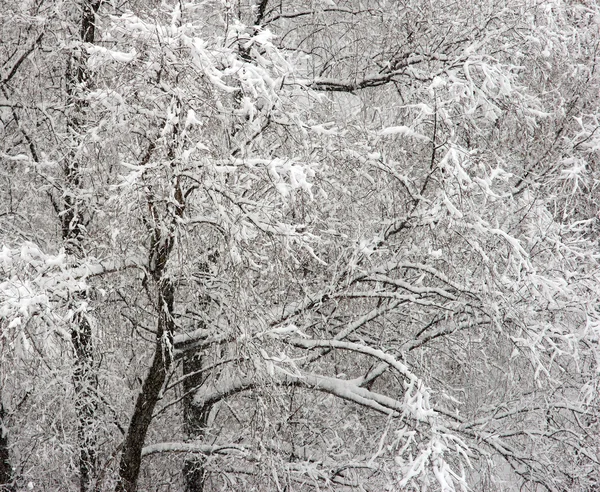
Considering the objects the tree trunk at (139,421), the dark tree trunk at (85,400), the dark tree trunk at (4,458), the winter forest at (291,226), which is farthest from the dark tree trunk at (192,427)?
the dark tree trunk at (4,458)

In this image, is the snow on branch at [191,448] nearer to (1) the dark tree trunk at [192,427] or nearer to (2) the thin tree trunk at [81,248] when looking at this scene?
(1) the dark tree trunk at [192,427]

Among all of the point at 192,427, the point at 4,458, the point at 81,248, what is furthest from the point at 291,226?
the point at 4,458

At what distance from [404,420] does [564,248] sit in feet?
7.02

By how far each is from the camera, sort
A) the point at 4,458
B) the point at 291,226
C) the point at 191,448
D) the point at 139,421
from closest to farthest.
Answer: the point at 291,226
the point at 139,421
the point at 191,448
the point at 4,458

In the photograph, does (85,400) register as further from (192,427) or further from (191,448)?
(192,427)

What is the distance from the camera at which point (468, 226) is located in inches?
177

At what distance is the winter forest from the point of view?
3.73m

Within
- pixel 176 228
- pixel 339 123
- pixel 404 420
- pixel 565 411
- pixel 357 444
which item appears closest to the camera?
pixel 176 228

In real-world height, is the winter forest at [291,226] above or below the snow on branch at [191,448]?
above

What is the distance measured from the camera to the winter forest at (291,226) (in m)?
3.73

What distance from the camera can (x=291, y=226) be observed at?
3.98 meters

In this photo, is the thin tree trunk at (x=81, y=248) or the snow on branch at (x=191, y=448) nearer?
the thin tree trunk at (x=81, y=248)

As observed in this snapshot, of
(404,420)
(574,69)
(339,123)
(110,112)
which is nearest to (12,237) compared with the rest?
(110,112)

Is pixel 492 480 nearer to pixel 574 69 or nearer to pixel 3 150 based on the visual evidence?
pixel 574 69
